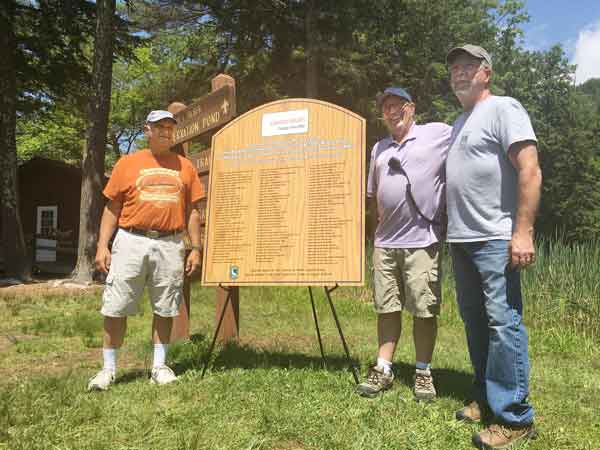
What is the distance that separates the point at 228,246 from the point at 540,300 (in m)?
4.86

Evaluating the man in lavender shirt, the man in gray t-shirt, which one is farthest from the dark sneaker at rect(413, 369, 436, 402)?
the man in gray t-shirt

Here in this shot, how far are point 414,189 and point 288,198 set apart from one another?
3.08 feet

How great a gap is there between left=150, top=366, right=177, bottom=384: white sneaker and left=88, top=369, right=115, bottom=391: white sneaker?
285 mm

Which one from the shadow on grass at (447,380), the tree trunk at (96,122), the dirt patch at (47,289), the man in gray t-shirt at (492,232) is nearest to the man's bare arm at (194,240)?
the shadow on grass at (447,380)

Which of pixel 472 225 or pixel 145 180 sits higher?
pixel 145 180

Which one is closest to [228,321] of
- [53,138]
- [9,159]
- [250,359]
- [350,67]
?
[250,359]

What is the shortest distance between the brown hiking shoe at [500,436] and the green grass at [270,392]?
7 cm

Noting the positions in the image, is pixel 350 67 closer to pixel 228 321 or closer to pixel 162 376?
pixel 228 321

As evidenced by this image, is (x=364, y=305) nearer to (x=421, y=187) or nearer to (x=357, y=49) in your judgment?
(x=421, y=187)

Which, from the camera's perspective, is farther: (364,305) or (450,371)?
(364,305)

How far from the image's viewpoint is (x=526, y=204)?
2.66m

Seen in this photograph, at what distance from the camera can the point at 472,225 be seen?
287 centimetres

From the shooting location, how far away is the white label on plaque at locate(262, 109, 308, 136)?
12.7 feet

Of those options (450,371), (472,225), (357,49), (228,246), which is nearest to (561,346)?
(450,371)
